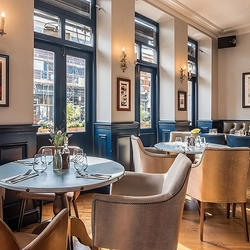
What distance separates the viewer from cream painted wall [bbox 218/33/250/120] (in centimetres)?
719

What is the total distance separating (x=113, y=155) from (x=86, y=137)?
51 centimetres

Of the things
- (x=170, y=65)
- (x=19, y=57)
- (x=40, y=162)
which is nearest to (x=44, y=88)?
(x=19, y=57)

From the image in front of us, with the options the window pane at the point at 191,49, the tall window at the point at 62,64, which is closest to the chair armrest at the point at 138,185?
the tall window at the point at 62,64

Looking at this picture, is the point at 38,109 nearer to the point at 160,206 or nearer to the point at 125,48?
the point at 125,48

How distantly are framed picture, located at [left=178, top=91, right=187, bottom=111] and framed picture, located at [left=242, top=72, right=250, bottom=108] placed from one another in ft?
7.09

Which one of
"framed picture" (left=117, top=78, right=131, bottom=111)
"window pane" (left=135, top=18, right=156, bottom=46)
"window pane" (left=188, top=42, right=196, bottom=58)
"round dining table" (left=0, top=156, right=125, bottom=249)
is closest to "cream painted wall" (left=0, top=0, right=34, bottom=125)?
"round dining table" (left=0, top=156, right=125, bottom=249)

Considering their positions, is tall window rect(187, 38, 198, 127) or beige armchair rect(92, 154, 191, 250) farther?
tall window rect(187, 38, 198, 127)

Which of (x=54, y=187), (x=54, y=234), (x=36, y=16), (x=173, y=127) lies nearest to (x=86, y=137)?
(x=36, y=16)

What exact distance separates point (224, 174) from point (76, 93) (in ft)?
8.01

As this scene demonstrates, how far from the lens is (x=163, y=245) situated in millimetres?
1682

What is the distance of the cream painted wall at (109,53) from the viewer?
13.3 ft

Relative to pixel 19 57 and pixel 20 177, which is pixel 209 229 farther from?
pixel 19 57

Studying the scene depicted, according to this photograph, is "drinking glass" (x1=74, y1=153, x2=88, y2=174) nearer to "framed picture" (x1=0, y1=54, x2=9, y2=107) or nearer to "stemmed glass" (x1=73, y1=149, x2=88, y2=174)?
"stemmed glass" (x1=73, y1=149, x2=88, y2=174)

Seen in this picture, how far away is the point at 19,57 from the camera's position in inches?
112
